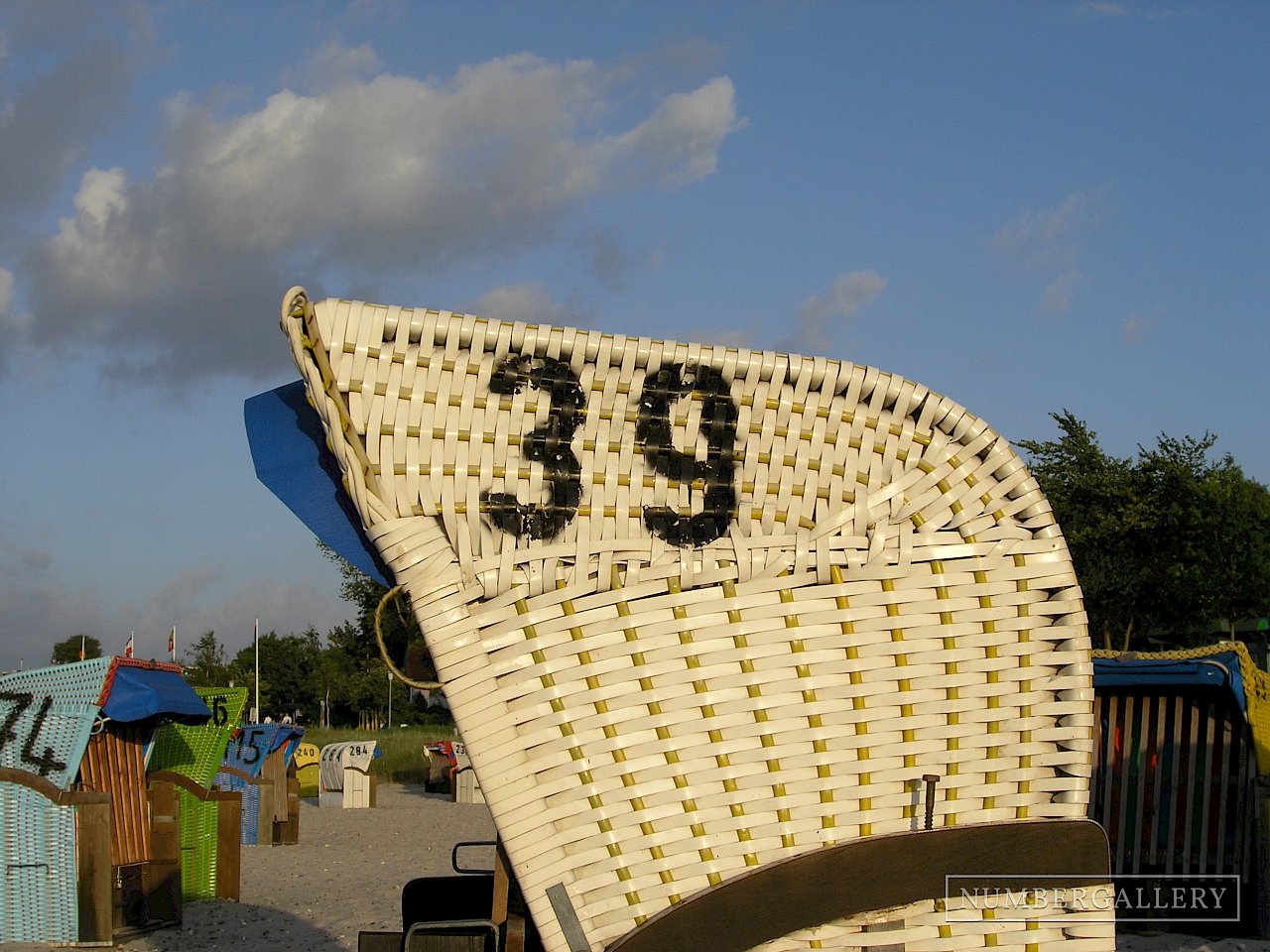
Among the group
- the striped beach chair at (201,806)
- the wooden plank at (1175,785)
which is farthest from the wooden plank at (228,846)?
the wooden plank at (1175,785)

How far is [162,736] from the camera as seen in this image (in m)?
10.8

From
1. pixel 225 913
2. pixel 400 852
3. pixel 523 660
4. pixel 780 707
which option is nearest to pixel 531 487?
pixel 523 660

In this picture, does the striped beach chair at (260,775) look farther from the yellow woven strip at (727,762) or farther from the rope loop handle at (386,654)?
the yellow woven strip at (727,762)

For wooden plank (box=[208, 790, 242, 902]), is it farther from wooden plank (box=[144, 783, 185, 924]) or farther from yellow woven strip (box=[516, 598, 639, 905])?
yellow woven strip (box=[516, 598, 639, 905])

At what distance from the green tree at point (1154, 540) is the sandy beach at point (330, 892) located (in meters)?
16.9

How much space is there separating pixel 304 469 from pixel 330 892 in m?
9.73

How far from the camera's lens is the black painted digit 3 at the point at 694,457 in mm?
2305

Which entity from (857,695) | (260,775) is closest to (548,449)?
(857,695)

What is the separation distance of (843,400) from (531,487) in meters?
0.62

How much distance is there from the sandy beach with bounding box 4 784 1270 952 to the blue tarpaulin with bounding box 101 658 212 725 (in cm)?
160

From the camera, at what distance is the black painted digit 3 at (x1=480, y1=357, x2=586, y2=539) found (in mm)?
2291

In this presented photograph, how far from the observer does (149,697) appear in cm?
906

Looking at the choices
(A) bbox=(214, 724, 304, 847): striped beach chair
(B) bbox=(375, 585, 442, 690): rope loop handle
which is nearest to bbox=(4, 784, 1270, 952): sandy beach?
(A) bbox=(214, 724, 304, 847): striped beach chair

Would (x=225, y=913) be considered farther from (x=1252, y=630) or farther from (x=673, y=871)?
(x=1252, y=630)
